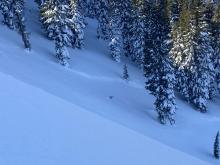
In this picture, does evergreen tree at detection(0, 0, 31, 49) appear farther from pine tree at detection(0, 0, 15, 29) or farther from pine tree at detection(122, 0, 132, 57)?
pine tree at detection(122, 0, 132, 57)

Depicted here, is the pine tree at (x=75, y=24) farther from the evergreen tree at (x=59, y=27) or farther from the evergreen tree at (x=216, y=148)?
the evergreen tree at (x=216, y=148)

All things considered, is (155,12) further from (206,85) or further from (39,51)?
(39,51)

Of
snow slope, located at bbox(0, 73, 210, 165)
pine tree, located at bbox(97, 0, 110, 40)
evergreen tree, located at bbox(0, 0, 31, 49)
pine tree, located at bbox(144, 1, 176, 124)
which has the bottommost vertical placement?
pine tree, located at bbox(97, 0, 110, 40)

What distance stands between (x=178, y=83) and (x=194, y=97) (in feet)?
7.89

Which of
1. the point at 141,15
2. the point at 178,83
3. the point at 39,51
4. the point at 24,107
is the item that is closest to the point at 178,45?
the point at 178,83

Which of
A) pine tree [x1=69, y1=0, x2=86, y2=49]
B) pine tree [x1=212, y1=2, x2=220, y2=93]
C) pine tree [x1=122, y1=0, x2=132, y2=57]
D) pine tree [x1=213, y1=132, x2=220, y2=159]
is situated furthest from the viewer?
pine tree [x1=122, y1=0, x2=132, y2=57]

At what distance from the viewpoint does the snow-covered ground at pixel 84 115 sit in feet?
61.3

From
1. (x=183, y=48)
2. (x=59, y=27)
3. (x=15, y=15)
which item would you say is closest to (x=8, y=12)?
(x=15, y=15)

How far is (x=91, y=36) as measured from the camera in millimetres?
61781

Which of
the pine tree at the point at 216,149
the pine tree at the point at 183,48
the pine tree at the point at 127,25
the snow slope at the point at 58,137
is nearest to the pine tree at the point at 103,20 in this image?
the pine tree at the point at 127,25

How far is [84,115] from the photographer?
893 inches

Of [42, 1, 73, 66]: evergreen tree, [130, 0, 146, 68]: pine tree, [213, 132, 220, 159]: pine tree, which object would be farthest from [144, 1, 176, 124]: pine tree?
[130, 0, 146, 68]: pine tree

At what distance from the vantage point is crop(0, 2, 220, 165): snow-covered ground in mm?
18672

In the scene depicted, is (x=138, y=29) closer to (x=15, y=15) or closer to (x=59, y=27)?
(x=59, y=27)
